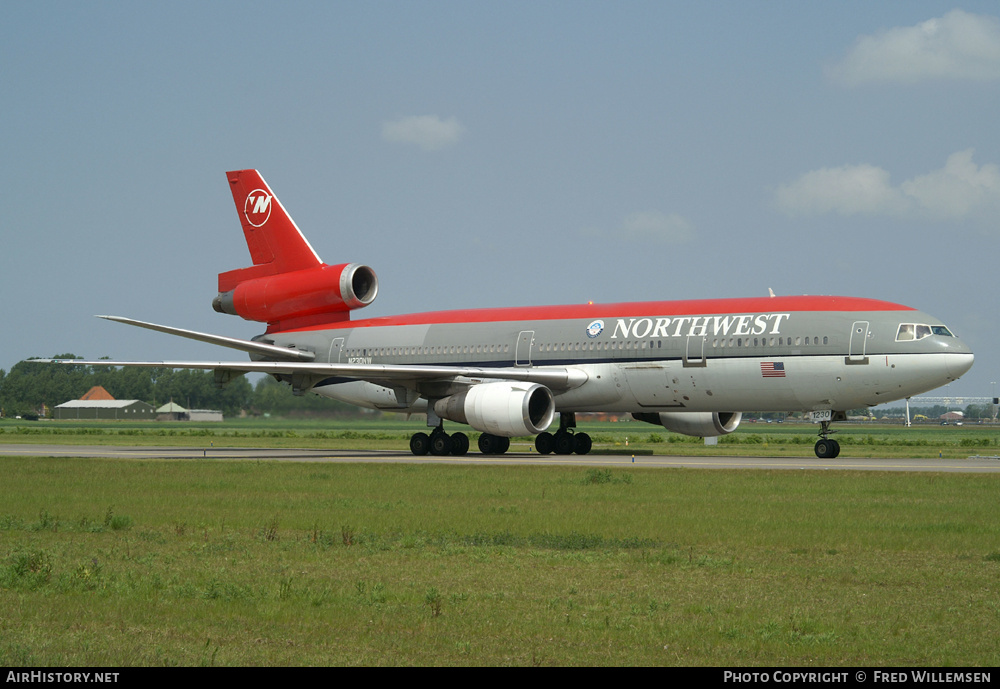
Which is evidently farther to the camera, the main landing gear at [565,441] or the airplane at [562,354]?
the main landing gear at [565,441]

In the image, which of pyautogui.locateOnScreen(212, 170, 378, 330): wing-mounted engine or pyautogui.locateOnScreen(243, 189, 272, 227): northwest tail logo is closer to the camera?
pyautogui.locateOnScreen(212, 170, 378, 330): wing-mounted engine

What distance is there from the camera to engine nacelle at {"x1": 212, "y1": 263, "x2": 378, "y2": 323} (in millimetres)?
36500

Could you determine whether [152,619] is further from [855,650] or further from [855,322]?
[855,322]

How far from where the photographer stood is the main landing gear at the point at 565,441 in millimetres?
33438

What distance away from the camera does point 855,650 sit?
7172 millimetres

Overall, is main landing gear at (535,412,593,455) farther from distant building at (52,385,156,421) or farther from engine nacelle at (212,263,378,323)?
distant building at (52,385,156,421)

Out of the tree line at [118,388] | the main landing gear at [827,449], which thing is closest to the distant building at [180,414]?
the tree line at [118,388]

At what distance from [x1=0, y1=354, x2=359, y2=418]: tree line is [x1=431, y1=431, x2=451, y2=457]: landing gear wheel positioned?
2148 centimetres

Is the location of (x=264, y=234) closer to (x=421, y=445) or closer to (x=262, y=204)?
(x=262, y=204)

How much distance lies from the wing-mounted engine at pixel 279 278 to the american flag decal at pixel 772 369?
1444 cm

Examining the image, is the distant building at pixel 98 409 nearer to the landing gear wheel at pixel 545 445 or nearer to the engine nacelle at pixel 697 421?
the landing gear wheel at pixel 545 445

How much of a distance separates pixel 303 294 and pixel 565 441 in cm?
1064

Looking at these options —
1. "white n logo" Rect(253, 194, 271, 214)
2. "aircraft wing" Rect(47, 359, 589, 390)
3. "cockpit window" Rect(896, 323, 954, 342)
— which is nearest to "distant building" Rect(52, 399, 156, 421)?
"white n logo" Rect(253, 194, 271, 214)

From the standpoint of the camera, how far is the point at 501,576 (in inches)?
396
